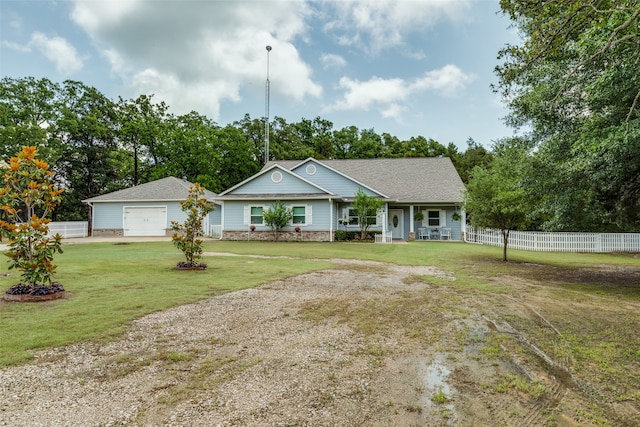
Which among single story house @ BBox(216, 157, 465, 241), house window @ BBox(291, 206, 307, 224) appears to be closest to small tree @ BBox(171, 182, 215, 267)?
single story house @ BBox(216, 157, 465, 241)

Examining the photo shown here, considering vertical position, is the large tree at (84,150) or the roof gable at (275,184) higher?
the large tree at (84,150)

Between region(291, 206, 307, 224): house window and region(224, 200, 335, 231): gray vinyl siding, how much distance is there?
0.25 m

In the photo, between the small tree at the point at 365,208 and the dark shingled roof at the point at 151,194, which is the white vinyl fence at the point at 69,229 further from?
the small tree at the point at 365,208

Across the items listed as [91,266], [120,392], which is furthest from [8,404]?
[91,266]

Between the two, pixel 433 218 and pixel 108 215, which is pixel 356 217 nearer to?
pixel 433 218

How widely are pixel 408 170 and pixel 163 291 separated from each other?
2259 centimetres

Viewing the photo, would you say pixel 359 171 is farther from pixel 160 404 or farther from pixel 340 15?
pixel 160 404

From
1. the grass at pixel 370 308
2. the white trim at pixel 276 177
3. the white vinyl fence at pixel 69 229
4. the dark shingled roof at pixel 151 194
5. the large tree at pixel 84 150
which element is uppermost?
the large tree at pixel 84 150

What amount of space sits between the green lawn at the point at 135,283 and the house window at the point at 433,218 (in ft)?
28.4

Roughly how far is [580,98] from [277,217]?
15927 mm

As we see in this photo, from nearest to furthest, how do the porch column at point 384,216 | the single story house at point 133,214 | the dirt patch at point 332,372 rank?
the dirt patch at point 332,372 → the porch column at point 384,216 → the single story house at point 133,214

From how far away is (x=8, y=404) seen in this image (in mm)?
2703

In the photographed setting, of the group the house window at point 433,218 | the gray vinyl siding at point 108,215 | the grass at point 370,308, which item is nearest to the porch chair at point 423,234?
the house window at point 433,218

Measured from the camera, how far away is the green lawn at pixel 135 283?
4.45m
